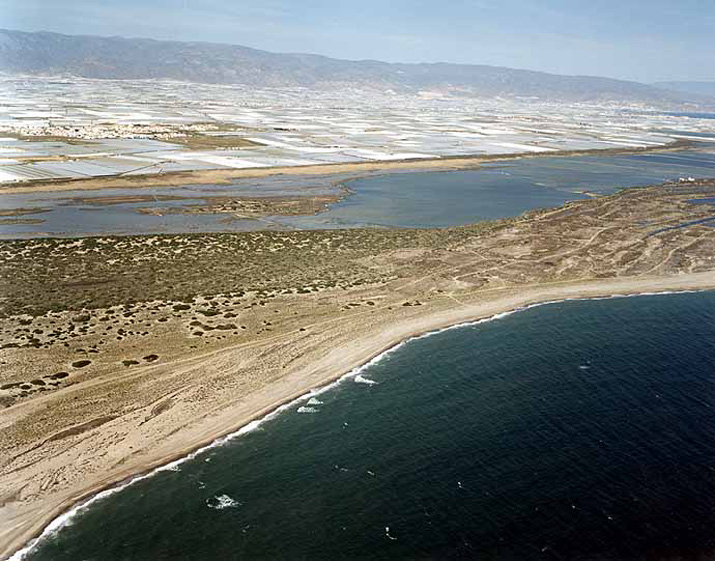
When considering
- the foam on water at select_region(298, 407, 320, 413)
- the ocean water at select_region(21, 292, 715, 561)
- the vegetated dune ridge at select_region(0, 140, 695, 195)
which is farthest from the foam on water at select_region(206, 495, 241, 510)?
the vegetated dune ridge at select_region(0, 140, 695, 195)

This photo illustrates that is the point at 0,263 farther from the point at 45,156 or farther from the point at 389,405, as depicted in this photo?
the point at 45,156

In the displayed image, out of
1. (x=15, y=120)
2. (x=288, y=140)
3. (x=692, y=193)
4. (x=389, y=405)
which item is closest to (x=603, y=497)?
(x=389, y=405)

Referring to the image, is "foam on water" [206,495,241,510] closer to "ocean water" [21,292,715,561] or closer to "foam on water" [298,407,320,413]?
"ocean water" [21,292,715,561]

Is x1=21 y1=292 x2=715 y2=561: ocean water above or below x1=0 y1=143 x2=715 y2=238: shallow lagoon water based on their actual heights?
below

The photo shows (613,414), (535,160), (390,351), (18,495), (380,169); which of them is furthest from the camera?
(535,160)

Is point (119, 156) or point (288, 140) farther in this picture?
point (288, 140)

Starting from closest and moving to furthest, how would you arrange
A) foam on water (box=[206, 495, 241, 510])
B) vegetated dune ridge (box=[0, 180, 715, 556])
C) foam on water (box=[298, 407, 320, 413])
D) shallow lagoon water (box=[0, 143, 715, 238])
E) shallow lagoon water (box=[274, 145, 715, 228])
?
foam on water (box=[206, 495, 241, 510])
vegetated dune ridge (box=[0, 180, 715, 556])
foam on water (box=[298, 407, 320, 413])
shallow lagoon water (box=[0, 143, 715, 238])
shallow lagoon water (box=[274, 145, 715, 228])

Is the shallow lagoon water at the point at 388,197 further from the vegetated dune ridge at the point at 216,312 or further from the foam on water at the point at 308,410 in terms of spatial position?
the foam on water at the point at 308,410
